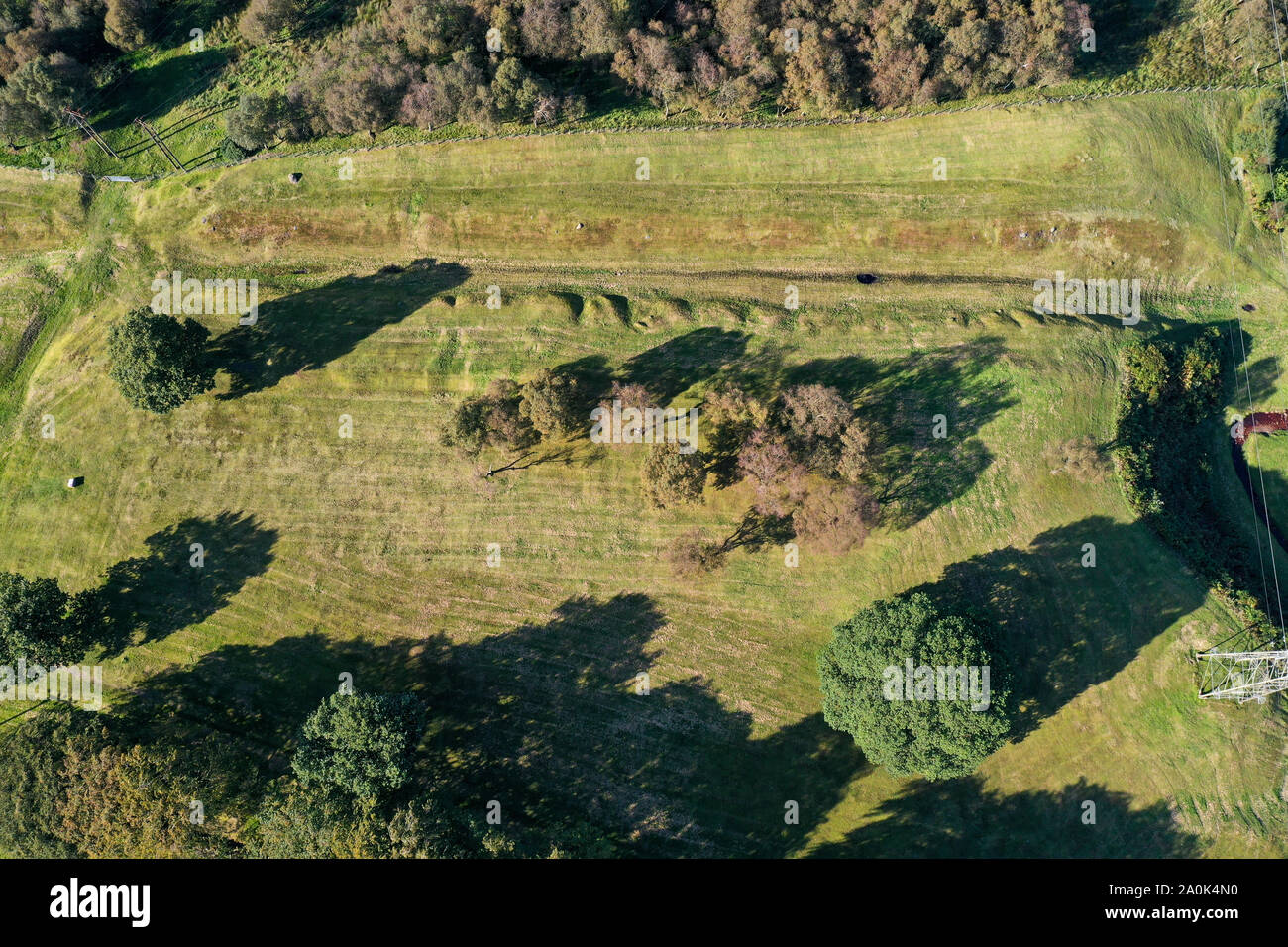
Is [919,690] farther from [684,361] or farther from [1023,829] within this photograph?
[684,361]

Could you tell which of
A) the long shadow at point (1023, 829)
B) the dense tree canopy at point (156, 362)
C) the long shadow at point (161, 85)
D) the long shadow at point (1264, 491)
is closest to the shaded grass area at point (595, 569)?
the long shadow at point (1023, 829)

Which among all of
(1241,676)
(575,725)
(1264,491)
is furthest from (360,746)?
(1264,491)

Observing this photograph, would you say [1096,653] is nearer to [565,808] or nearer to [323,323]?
[565,808]

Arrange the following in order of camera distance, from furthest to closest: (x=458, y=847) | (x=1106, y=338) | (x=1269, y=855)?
1. (x=1106, y=338)
2. (x=1269, y=855)
3. (x=458, y=847)

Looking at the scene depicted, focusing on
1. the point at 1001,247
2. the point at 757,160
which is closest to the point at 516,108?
the point at 757,160

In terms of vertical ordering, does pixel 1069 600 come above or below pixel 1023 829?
above

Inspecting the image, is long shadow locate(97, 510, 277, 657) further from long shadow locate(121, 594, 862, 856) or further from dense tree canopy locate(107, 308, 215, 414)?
dense tree canopy locate(107, 308, 215, 414)

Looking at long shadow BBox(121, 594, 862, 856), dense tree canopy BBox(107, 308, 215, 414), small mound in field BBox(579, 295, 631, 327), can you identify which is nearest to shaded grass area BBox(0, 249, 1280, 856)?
long shadow BBox(121, 594, 862, 856)
